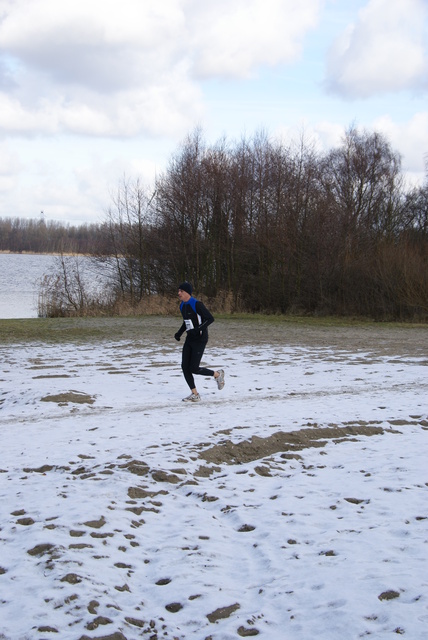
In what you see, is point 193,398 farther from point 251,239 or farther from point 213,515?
point 251,239

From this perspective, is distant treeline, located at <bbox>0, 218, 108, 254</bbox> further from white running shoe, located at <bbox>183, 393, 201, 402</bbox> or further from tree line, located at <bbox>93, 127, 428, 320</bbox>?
white running shoe, located at <bbox>183, 393, 201, 402</bbox>

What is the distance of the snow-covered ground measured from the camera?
4055 mm

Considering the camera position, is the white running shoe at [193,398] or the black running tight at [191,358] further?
the black running tight at [191,358]

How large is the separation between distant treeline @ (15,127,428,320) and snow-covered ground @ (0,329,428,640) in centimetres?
2165

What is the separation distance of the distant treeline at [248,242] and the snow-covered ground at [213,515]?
2165cm

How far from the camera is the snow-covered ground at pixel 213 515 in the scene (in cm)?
405

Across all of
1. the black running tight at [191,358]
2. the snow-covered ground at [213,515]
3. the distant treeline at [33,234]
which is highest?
the distant treeline at [33,234]

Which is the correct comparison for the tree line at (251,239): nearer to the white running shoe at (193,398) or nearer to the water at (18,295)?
the water at (18,295)

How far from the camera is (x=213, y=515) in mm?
5672

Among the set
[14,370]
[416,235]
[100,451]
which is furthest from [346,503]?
[416,235]

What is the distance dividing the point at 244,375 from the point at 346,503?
23.8ft

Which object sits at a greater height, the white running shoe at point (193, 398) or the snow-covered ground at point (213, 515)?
the white running shoe at point (193, 398)

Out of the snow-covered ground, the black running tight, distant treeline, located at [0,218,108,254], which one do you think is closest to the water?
the black running tight

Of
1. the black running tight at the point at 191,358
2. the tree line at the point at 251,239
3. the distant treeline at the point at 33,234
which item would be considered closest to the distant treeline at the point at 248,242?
the tree line at the point at 251,239
